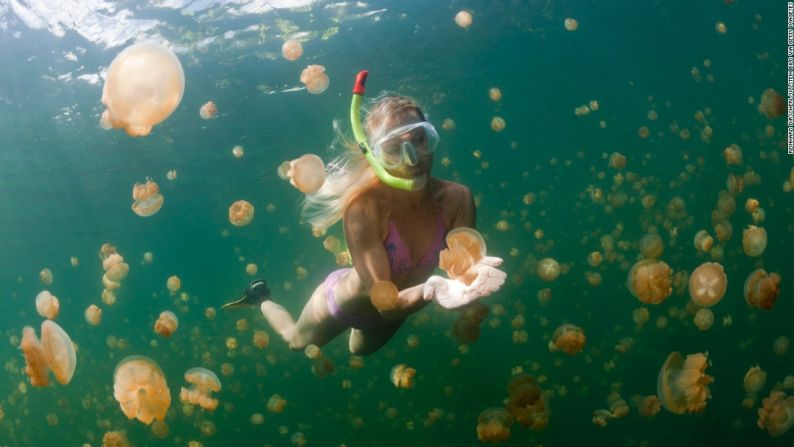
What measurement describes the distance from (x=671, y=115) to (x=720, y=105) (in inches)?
130

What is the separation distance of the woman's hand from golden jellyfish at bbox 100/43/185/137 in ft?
11.0

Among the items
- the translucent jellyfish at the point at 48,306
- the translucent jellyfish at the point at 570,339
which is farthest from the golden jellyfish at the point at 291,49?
the translucent jellyfish at the point at 570,339

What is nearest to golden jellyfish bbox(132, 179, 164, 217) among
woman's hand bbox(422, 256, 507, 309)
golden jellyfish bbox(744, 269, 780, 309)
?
woman's hand bbox(422, 256, 507, 309)

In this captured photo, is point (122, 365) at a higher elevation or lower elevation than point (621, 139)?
higher

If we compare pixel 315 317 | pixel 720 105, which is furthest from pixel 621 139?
pixel 315 317

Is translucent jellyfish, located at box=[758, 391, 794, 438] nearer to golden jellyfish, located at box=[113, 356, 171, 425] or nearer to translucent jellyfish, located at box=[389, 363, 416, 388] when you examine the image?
translucent jellyfish, located at box=[389, 363, 416, 388]

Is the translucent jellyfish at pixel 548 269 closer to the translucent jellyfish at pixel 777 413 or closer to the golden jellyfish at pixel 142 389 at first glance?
the translucent jellyfish at pixel 777 413

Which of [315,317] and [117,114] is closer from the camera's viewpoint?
[117,114]

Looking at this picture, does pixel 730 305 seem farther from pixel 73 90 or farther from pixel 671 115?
pixel 73 90

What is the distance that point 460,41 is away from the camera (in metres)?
14.4

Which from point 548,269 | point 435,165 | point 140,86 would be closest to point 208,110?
point 140,86

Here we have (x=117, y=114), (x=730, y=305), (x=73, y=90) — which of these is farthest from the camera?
(x=730, y=305)

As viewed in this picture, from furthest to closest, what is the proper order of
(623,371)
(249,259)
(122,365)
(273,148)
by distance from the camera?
(249,259)
(273,148)
(623,371)
(122,365)

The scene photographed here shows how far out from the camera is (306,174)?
5.58m
